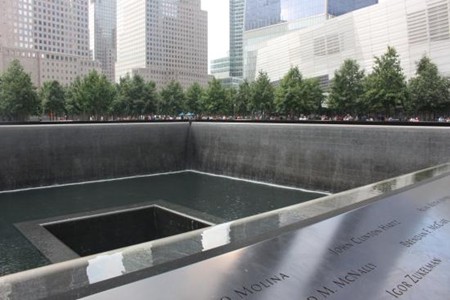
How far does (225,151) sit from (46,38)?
10263 cm

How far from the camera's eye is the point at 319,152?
61.5 feet

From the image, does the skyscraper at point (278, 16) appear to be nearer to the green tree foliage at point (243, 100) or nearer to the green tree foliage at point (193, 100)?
the green tree foliage at point (193, 100)

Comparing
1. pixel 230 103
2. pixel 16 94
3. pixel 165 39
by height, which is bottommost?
pixel 230 103

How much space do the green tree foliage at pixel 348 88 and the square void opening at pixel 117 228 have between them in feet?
101

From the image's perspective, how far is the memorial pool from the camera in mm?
14250

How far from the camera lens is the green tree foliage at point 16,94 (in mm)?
43812

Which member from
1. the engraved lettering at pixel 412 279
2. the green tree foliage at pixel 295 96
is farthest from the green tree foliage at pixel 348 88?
the engraved lettering at pixel 412 279

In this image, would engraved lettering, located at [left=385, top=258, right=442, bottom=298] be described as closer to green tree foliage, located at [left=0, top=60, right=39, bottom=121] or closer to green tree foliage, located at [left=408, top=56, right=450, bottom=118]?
green tree foliage, located at [left=408, top=56, right=450, bottom=118]

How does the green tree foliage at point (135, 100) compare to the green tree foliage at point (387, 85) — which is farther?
the green tree foliage at point (135, 100)

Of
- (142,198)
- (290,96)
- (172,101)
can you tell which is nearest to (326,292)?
(142,198)

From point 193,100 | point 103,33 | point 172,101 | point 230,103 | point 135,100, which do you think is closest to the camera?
point 135,100

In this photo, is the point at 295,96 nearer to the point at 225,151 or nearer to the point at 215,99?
the point at 215,99

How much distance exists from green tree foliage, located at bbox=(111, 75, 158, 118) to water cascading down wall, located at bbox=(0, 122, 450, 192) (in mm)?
26470

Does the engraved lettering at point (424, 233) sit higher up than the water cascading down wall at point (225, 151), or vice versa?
the engraved lettering at point (424, 233)
